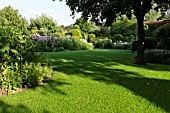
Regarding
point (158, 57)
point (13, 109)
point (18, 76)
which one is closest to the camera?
point (13, 109)

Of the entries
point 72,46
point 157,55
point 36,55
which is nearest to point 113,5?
point 36,55

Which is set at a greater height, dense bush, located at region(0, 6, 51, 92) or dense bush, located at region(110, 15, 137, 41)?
dense bush, located at region(110, 15, 137, 41)

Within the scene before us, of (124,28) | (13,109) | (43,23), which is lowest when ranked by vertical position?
(13,109)

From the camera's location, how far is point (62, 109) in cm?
448

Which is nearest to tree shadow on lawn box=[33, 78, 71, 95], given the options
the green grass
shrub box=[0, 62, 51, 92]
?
the green grass

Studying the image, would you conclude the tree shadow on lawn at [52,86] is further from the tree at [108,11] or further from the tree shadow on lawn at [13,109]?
the tree at [108,11]

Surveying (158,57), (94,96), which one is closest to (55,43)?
(158,57)

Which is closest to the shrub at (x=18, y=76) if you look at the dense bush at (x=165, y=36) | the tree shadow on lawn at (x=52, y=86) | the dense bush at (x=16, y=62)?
the dense bush at (x=16, y=62)

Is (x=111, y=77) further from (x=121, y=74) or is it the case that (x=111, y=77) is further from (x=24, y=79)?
(x=24, y=79)

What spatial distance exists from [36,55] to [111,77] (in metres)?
2.43

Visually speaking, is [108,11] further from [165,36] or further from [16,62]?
[165,36]

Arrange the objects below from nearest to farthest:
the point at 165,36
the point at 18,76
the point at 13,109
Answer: the point at 13,109 → the point at 18,76 → the point at 165,36

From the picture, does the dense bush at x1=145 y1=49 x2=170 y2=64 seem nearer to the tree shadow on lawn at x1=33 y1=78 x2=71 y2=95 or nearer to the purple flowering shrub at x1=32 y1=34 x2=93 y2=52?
the tree shadow on lawn at x1=33 y1=78 x2=71 y2=95

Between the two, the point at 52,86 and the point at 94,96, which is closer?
the point at 94,96
